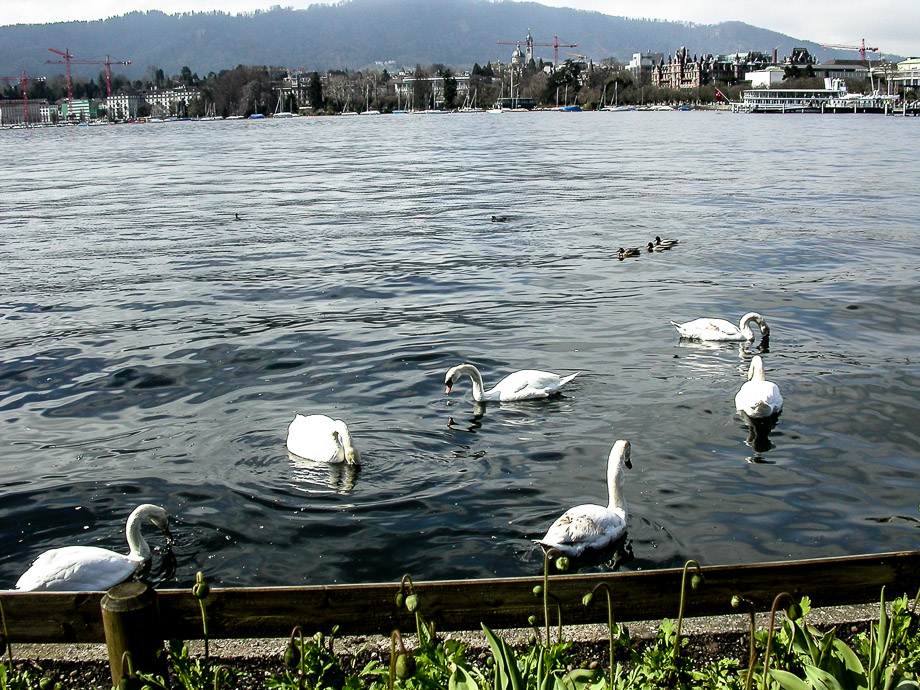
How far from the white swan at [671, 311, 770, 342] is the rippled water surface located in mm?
201

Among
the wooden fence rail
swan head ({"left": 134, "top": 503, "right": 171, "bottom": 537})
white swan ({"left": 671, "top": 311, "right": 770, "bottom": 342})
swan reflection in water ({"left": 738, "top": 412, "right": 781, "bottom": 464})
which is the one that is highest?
the wooden fence rail

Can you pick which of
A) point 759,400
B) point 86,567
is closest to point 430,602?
point 86,567

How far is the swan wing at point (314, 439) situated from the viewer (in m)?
9.14

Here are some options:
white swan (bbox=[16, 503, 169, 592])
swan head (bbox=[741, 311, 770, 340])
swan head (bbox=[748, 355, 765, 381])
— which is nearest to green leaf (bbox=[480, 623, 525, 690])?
white swan (bbox=[16, 503, 169, 592])

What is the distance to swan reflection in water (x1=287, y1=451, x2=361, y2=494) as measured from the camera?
8883mm

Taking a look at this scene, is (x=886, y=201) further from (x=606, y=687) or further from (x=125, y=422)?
(x=606, y=687)

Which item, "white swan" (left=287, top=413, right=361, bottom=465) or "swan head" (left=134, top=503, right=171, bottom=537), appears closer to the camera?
"swan head" (left=134, top=503, right=171, bottom=537)

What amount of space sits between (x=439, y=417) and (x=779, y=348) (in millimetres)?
5528

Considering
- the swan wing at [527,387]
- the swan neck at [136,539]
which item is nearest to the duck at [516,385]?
the swan wing at [527,387]

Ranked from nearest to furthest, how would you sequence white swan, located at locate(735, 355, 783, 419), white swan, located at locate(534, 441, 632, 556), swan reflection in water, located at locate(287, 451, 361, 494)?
white swan, located at locate(534, 441, 632, 556) < swan reflection in water, located at locate(287, 451, 361, 494) < white swan, located at locate(735, 355, 783, 419)

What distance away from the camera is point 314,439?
927cm

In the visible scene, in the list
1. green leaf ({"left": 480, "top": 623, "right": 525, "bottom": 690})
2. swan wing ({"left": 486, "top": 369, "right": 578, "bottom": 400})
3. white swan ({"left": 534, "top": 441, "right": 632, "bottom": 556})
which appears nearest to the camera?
green leaf ({"left": 480, "top": 623, "right": 525, "bottom": 690})

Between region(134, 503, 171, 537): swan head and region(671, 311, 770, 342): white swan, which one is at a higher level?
region(671, 311, 770, 342): white swan

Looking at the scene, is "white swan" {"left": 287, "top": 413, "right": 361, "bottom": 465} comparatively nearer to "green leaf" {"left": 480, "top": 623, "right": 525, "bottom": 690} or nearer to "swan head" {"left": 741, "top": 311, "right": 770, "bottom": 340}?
"green leaf" {"left": 480, "top": 623, "right": 525, "bottom": 690}
